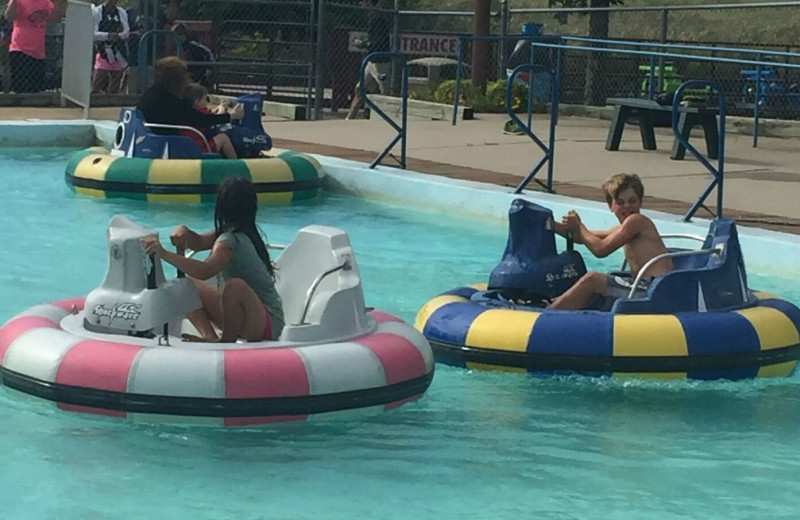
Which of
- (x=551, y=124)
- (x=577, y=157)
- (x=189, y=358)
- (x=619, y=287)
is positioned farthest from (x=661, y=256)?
(x=577, y=157)

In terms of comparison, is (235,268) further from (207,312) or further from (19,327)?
(19,327)

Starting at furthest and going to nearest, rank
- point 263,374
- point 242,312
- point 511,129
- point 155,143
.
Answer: point 511,129
point 155,143
point 242,312
point 263,374

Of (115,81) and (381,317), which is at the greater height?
(115,81)

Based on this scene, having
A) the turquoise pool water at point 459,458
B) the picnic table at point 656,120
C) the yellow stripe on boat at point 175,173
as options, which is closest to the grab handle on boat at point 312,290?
the turquoise pool water at point 459,458

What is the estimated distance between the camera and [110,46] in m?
20.4

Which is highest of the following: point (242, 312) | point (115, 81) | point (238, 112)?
point (115, 81)

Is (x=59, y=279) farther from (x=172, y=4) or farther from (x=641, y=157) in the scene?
(x=172, y=4)

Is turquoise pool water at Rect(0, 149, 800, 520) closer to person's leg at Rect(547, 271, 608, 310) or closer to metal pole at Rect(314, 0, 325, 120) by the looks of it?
person's leg at Rect(547, 271, 608, 310)

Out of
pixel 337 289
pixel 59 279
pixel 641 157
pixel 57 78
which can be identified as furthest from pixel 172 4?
pixel 337 289

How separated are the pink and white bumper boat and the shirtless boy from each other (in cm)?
116

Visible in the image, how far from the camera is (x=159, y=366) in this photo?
6.49 metres

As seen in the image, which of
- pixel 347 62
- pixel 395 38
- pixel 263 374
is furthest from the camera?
pixel 347 62

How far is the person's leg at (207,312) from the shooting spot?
711 cm

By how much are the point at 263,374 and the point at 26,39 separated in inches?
571
